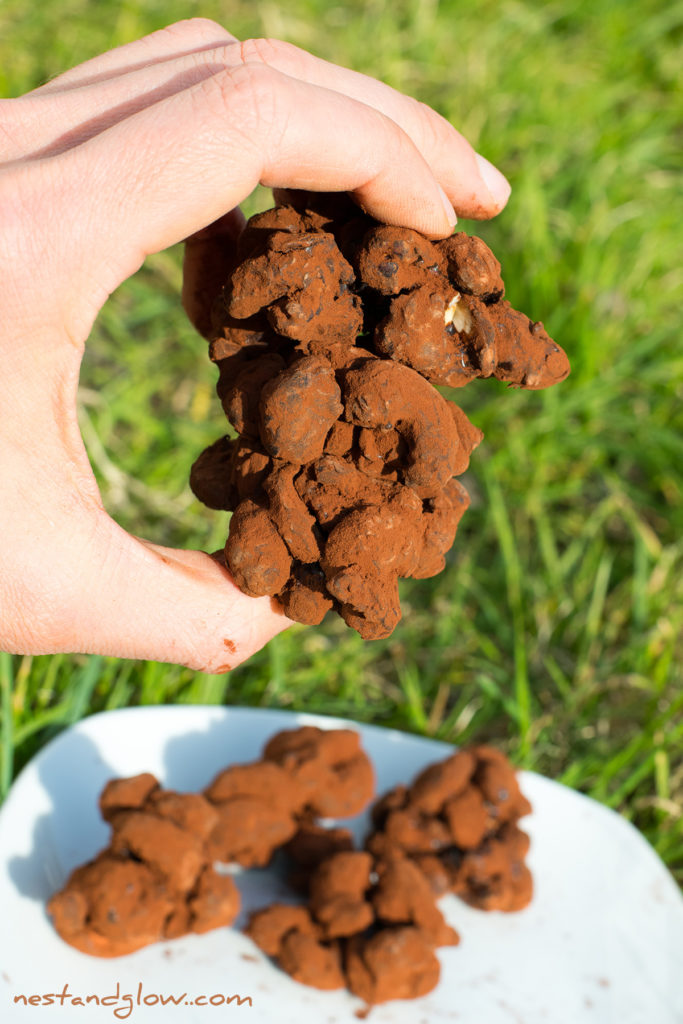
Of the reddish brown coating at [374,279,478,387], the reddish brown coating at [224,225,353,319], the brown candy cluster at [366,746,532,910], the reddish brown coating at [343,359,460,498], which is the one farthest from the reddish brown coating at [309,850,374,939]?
the reddish brown coating at [224,225,353,319]

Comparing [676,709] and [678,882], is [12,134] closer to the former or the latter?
[676,709]

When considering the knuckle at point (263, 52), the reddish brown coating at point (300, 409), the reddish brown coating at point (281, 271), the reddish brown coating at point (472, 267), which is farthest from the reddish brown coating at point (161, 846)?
the knuckle at point (263, 52)

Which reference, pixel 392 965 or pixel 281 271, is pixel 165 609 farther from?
pixel 392 965

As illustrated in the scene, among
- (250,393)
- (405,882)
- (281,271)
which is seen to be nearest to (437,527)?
(250,393)

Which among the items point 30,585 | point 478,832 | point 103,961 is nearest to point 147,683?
point 103,961

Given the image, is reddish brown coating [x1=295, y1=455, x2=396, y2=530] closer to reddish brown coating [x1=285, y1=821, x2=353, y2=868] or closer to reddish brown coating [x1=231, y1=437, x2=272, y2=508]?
reddish brown coating [x1=231, y1=437, x2=272, y2=508]

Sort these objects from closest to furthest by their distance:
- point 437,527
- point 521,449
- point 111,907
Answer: point 437,527, point 111,907, point 521,449
